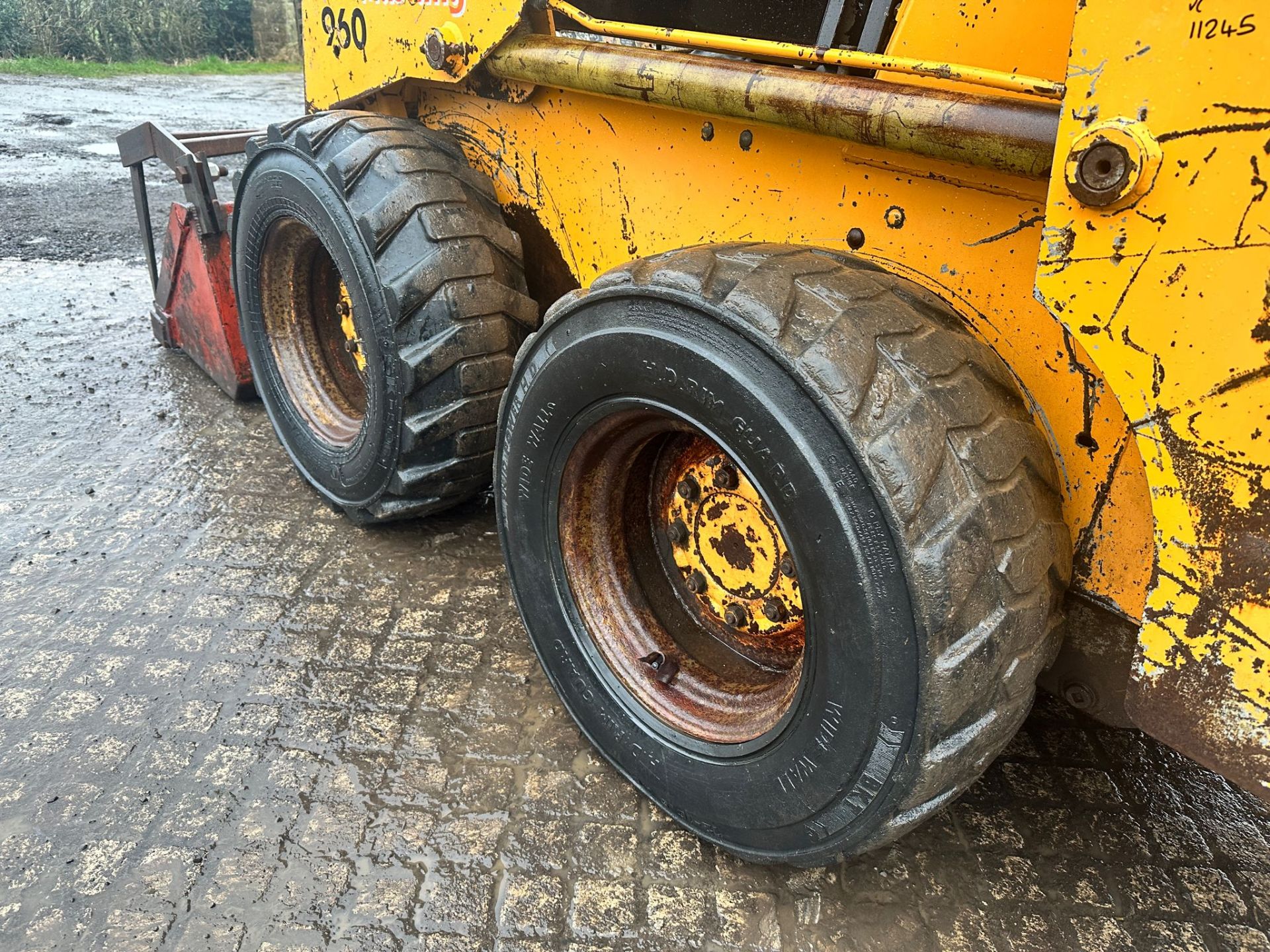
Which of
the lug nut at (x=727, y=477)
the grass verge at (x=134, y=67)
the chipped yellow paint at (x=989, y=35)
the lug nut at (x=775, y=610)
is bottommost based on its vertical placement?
the grass verge at (x=134, y=67)

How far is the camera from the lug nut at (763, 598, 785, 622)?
2.21 m

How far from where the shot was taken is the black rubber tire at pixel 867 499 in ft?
5.18

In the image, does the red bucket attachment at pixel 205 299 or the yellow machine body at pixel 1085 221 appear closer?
the yellow machine body at pixel 1085 221

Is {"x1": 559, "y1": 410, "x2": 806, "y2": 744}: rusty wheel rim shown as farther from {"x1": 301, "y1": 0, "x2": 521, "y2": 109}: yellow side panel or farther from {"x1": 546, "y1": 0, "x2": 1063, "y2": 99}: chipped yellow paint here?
{"x1": 301, "y1": 0, "x2": 521, "y2": 109}: yellow side panel

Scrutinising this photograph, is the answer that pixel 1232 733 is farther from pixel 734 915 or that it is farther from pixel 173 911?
pixel 173 911

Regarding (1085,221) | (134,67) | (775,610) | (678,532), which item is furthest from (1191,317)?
(134,67)

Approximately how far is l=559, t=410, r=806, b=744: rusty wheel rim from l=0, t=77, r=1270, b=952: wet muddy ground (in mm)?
358

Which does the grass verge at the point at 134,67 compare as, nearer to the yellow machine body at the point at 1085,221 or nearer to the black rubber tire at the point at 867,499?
the yellow machine body at the point at 1085,221

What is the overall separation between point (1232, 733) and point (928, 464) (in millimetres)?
603

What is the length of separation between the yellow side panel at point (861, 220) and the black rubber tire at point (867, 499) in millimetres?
73

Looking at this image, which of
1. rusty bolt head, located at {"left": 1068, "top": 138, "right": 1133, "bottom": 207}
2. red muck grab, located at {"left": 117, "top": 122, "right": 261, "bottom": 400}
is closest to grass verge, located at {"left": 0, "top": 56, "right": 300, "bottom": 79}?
red muck grab, located at {"left": 117, "top": 122, "right": 261, "bottom": 400}

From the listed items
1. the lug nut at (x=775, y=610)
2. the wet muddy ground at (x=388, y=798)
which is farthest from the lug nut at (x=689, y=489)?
the wet muddy ground at (x=388, y=798)

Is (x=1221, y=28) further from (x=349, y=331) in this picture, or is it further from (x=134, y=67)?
(x=134, y=67)

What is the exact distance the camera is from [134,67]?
55.1 feet
